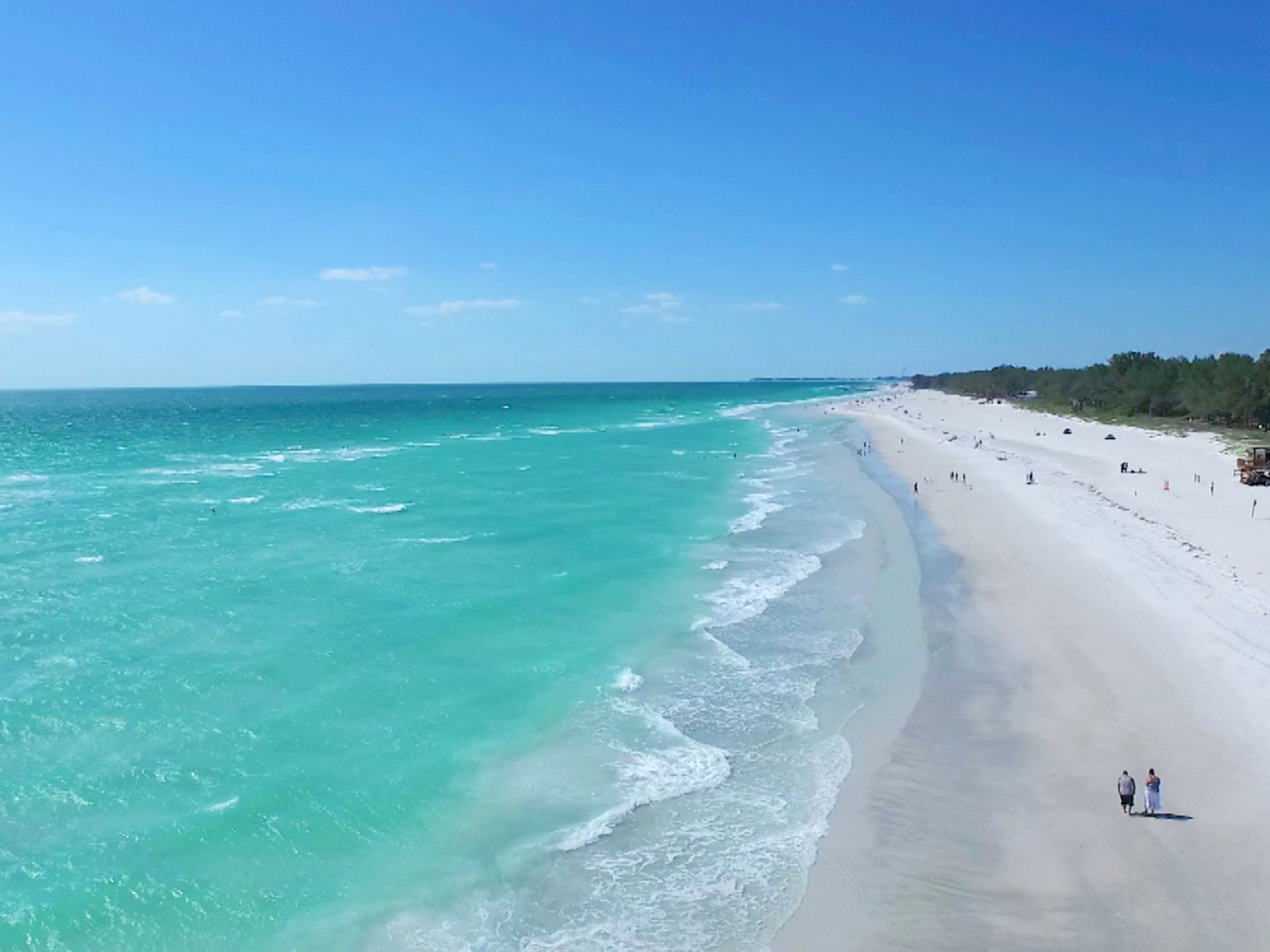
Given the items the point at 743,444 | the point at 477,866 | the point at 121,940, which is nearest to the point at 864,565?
the point at 477,866

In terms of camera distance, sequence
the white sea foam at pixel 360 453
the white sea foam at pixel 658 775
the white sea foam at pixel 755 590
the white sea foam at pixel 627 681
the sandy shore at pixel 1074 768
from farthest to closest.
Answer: the white sea foam at pixel 360 453 → the white sea foam at pixel 755 590 → the white sea foam at pixel 627 681 → the white sea foam at pixel 658 775 → the sandy shore at pixel 1074 768

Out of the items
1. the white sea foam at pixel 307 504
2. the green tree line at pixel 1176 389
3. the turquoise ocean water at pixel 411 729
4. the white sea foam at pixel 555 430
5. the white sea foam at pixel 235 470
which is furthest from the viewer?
the white sea foam at pixel 555 430

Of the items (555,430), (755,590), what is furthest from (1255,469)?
(555,430)

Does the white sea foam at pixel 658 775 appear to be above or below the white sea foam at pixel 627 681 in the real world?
below

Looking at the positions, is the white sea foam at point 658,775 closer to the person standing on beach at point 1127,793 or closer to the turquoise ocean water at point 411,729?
the turquoise ocean water at point 411,729

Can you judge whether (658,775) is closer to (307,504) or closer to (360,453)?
(307,504)

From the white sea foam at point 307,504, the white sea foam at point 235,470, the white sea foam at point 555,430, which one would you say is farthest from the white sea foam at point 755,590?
the white sea foam at point 555,430
